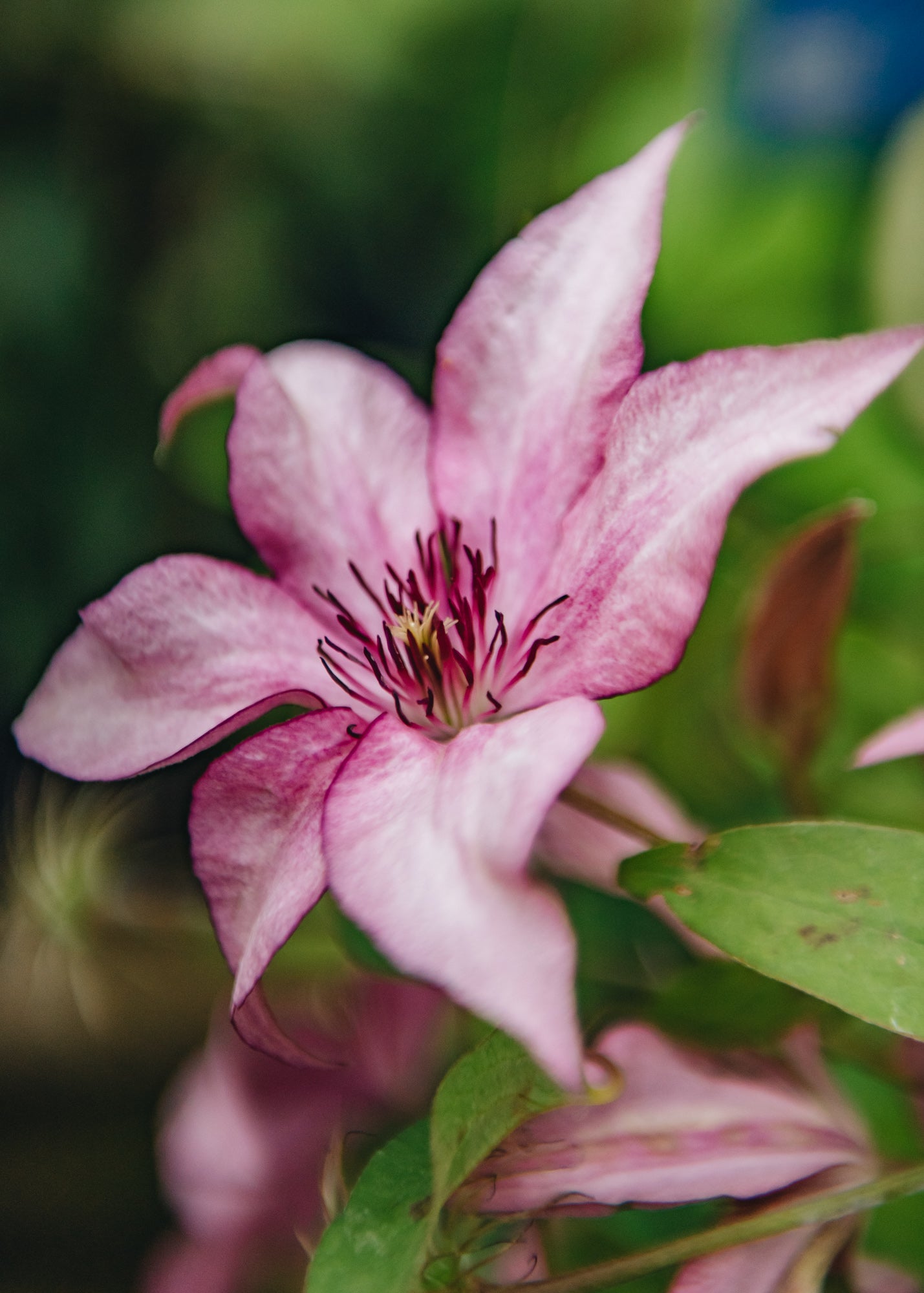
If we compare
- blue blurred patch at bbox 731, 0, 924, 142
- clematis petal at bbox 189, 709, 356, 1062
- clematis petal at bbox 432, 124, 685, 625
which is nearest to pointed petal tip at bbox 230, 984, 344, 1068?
clematis petal at bbox 189, 709, 356, 1062

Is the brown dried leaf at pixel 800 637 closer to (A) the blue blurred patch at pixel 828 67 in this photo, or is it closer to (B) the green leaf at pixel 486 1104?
(B) the green leaf at pixel 486 1104

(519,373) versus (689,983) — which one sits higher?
(519,373)

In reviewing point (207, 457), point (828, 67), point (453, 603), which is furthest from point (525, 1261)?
point (828, 67)

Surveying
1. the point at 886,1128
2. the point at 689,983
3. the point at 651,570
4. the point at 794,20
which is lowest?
the point at 886,1128

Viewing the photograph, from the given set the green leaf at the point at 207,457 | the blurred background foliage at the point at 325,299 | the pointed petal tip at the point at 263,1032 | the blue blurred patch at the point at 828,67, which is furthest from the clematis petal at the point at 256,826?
the blue blurred patch at the point at 828,67

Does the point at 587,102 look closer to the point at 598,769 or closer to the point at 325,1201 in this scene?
the point at 598,769

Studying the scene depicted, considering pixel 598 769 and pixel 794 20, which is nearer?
pixel 598 769

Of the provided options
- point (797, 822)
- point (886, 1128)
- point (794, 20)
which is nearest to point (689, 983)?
point (797, 822)
